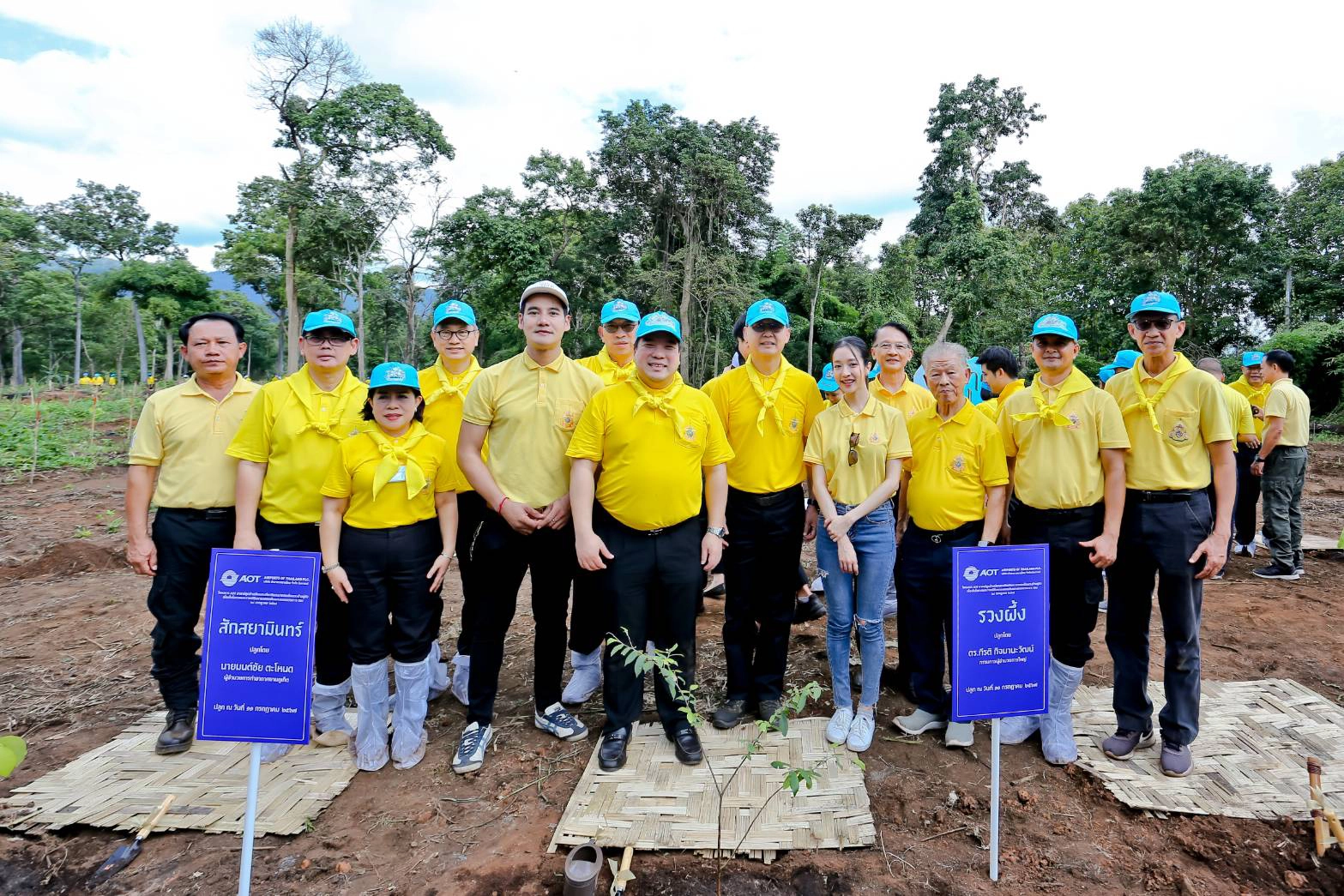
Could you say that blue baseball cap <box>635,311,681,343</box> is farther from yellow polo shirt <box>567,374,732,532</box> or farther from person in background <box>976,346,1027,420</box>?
person in background <box>976,346,1027,420</box>

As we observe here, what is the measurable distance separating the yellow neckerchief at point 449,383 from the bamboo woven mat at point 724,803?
7.22ft

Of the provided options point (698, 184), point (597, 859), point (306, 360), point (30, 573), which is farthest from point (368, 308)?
point (597, 859)

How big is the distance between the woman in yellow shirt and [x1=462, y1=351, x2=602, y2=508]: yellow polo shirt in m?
0.32

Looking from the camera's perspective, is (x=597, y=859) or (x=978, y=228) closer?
(x=597, y=859)

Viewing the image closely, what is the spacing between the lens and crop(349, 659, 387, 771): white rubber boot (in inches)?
124

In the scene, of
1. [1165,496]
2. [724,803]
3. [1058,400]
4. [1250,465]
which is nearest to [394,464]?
[724,803]

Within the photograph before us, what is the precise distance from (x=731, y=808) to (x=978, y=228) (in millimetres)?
25312

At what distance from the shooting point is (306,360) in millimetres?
3279

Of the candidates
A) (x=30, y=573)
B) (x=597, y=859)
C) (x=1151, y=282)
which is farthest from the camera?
(x=1151, y=282)

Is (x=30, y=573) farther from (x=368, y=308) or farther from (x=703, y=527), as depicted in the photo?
(x=368, y=308)

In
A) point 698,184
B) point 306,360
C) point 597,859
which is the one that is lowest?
point 597,859

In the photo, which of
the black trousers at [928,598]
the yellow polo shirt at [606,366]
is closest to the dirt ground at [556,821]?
the black trousers at [928,598]

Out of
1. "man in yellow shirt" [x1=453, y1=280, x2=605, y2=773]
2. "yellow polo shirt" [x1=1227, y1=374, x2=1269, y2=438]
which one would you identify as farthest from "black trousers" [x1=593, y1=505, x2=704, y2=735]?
"yellow polo shirt" [x1=1227, y1=374, x2=1269, y2=438]

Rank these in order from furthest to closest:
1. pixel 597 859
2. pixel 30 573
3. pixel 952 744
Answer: pixel 30 573, pixel 952 744, pixel 597 859
